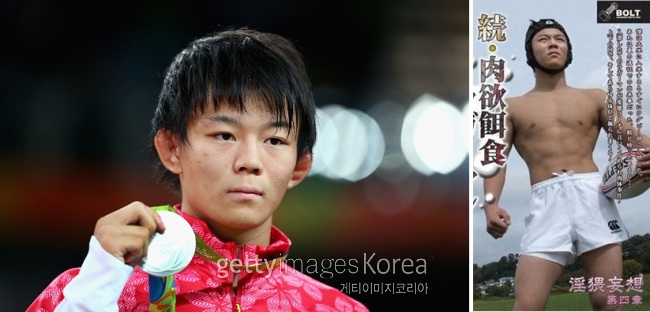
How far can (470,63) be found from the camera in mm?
3080

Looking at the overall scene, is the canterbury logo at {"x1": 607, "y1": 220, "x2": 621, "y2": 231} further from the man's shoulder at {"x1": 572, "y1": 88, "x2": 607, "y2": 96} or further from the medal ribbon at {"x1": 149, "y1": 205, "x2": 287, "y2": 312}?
the medal ribbon at {"x1": 149, "y1": 205, "x2": 287, "y2": 312}

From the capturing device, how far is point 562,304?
3.05 m

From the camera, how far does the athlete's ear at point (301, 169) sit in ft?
9.82

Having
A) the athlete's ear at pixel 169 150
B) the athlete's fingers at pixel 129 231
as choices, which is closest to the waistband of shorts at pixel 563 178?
the athlete's ear at pixel 169 150

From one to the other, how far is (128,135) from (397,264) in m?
1.11

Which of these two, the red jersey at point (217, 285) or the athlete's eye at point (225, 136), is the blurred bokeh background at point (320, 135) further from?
the athlete's eye at point (225, 136)

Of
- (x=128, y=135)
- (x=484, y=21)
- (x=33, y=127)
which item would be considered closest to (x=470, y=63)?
(x=484, y=21)

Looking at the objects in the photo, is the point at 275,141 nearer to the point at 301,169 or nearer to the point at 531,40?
the point at 301,169

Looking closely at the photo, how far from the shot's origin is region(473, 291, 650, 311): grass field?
305 centimetres

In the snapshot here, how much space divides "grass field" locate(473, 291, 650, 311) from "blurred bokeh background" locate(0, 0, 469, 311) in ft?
0.38

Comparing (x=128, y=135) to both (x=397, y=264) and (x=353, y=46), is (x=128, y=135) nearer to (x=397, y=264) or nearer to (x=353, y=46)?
(x=353, y=46)

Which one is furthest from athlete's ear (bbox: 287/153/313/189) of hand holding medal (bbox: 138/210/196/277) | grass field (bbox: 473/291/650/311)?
grass field (bbox: 473/291/650/311)

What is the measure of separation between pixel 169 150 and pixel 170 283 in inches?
21.2

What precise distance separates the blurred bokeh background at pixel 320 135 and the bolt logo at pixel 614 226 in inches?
21.0
